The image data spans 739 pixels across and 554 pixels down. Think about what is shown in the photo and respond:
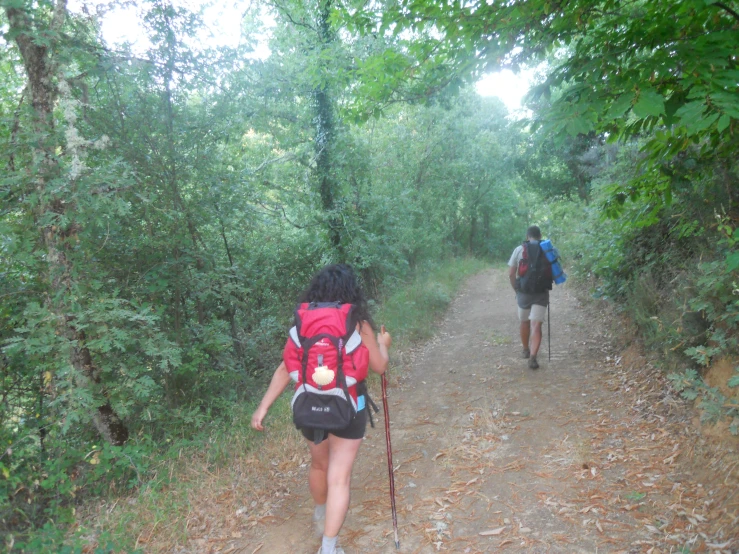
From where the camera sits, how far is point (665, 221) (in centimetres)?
640

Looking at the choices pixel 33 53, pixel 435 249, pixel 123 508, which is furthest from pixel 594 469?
pixel 435 249

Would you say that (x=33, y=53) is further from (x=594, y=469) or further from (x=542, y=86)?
(x=594, y=469)

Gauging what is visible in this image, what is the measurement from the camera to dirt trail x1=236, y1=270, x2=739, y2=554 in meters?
3.33

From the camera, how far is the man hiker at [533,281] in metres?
6.49

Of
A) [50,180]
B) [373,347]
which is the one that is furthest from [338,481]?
[50,180]

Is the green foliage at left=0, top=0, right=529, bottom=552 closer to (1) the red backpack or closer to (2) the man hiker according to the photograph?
(1) the red backpack

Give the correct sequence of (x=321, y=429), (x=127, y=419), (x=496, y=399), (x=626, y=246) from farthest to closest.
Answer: (x=626, y=246) < (x=496, y=399) < (x=127, y=419) < (x=321, y=429)

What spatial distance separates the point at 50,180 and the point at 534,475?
4.49 m

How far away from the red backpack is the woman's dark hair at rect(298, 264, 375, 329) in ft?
0.45

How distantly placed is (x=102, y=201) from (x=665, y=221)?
6.32m

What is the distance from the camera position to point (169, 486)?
4.17 m

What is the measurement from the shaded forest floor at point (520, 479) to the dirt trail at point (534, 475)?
0.04 feet

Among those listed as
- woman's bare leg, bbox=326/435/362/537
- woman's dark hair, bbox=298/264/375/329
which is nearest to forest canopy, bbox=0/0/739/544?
woman's dark hair, bbox=298/264/375/329

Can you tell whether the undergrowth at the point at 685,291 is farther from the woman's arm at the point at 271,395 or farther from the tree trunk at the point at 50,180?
the tree trunk at the point at 50,180
